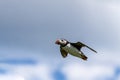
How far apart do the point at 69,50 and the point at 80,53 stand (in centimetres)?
221

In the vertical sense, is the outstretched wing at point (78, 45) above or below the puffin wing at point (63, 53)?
above

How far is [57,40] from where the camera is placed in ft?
129

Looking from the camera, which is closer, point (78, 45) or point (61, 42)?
point (61, 42)

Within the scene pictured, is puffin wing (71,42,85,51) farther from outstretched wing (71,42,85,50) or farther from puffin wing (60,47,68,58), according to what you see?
puffin wing (60,47,68,58)

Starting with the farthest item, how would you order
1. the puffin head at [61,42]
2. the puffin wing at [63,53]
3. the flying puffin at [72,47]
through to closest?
the puffin wing at [63,53] → the puffin head at [61,42] → the flying puffin at [72,47]

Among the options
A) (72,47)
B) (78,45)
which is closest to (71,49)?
(72,47)

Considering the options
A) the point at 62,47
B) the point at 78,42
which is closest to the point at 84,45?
the point at 78,42

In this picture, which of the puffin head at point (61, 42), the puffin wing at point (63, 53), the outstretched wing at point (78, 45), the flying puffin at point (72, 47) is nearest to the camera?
the flying puffin at point (72, 47)

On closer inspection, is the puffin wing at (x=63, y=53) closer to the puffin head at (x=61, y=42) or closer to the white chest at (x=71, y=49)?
the white chest at (x=71, y=49)

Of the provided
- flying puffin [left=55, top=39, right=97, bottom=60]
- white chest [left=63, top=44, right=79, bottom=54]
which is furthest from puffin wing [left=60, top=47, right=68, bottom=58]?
white chest [left=63, top=44, right=79, bottom=54]

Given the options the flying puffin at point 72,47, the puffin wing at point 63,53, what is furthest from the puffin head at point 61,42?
the puffin wing at point 63,53

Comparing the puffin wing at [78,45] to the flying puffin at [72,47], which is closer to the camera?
the flying puffin at [72,47]

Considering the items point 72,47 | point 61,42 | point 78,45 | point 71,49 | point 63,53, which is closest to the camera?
point 71,49

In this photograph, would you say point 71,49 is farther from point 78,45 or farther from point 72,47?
point 78,45
